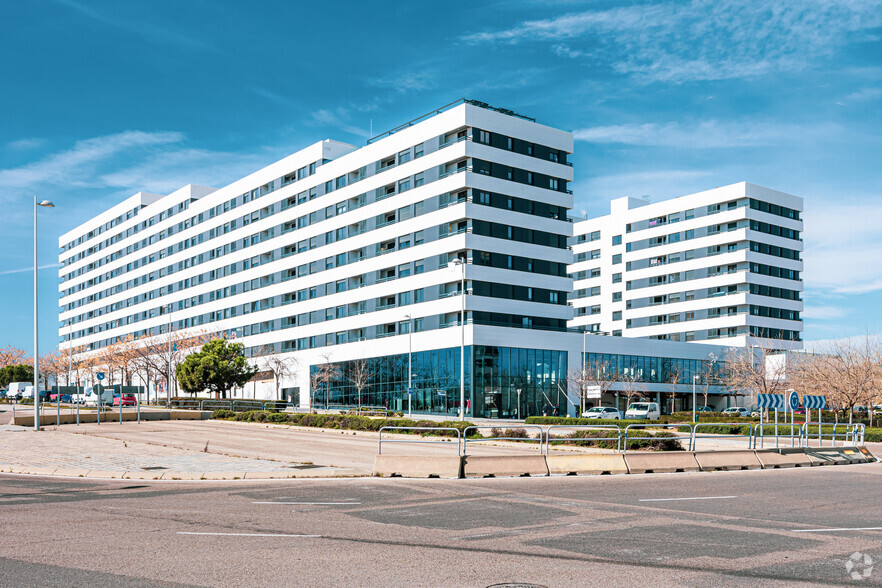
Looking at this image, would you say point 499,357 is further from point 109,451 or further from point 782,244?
point 782,244

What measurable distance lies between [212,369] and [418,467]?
5666 cm

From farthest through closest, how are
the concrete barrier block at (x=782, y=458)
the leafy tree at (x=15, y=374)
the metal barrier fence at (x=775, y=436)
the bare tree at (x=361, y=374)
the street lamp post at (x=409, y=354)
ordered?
the leafy tree at (x=15, y=374), the bare tree at (x=361, y=374), the street lamp post at (x=409, y=354), the metal barrier fence at (x=775, y=436), the concrete barrier block at (x=782, y=458)

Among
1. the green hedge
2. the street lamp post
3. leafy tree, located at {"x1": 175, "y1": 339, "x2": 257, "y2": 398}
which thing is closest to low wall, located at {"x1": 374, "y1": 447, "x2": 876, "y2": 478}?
the green hedge

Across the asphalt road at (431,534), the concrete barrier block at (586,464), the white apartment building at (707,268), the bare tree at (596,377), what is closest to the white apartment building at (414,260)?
the bare tree at (596,377)

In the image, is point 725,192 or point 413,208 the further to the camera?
point 725,192

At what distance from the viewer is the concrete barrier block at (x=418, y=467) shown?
739 inches

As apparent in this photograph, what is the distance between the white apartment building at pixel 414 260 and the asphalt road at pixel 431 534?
37.8 meters

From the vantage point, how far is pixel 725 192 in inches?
3693

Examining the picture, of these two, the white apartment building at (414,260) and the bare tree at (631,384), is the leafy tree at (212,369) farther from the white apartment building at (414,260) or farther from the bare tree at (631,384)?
the bare tree at (631,384)

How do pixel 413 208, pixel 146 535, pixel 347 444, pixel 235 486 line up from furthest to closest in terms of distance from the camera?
pixel 413 208
pixel 347 444
pixel 235 486
pixel 146 535

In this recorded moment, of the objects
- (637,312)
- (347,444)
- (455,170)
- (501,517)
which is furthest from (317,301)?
(501,517)

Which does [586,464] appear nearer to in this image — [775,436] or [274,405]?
[775,436]

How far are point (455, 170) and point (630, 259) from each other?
45392 mm

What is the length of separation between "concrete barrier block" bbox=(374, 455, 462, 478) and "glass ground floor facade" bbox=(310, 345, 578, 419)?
41639mm
